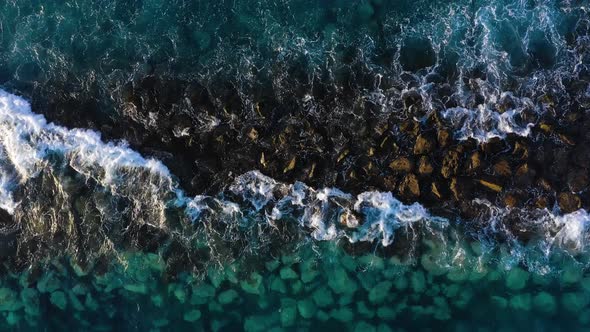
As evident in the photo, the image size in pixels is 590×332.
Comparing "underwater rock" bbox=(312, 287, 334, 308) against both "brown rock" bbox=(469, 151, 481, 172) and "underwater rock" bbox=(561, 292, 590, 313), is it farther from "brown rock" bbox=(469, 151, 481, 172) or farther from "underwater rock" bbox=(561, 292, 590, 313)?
"underwater rock" bbox=(561, 292, 590, 313)

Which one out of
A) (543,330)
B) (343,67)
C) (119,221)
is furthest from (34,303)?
(543,330)

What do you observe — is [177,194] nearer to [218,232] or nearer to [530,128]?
[218,232]

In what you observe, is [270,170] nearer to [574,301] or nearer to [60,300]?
[60,300]

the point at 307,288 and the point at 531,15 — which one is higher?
the point at 531,15

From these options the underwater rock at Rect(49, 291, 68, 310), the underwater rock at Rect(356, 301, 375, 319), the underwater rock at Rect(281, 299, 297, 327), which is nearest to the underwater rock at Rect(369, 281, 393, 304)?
the underwater rock at Rect(356, 301, 375, 319)

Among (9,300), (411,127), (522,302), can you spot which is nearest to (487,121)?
(411,127)

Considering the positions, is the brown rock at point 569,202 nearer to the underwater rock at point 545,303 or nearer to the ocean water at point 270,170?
the ocean water at point 270,170
